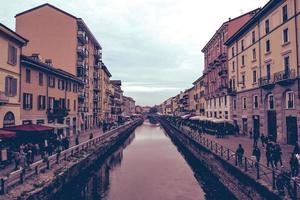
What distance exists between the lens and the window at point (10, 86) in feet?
82.8

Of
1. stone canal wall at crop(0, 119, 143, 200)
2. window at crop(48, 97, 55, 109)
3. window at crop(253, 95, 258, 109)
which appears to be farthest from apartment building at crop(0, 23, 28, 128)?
window at crop(253, 95, 258, 109)

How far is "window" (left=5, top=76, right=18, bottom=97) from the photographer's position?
2525 centimetres

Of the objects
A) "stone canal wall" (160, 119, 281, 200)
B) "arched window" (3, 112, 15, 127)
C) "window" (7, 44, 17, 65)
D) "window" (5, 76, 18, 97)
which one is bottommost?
"stone canal wall" (160, 119, 281, 200)

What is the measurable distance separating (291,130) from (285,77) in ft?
18.2

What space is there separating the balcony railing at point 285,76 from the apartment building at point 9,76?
87.6ft

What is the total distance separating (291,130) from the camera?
2895 cm

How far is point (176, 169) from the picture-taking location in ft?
100

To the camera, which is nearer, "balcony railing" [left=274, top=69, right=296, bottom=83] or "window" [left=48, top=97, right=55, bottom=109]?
"balcony railing" [left=274, top=69, right=296, bottom=83]

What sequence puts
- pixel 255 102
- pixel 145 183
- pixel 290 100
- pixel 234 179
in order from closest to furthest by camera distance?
pixel 234 179 < pixel 145 183 < pixel 290 100 < pixel 255 102

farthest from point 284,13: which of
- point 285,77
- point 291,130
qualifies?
point 291,130

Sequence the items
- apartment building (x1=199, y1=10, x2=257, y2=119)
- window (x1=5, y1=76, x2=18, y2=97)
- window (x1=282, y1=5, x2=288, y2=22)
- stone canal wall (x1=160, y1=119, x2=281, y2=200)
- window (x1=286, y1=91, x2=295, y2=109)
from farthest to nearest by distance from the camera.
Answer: apartment building (x1=199, y1=10, x2=257, y2=119) < window (x1=282, y1=5, x2=288, y2=22) < window (x1=286, y1=91, x2=295, y2=109) < window (x1=5, y1=76, x2=18, y2=97) < stone canal wall (x1=160, y1=119, x2=281, y2=200)

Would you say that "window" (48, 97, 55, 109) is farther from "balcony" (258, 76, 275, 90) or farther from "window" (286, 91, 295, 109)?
"window" (286, 91, 295, 109)

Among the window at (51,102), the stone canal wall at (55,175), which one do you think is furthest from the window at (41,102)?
the stone canal wall at (55,175)

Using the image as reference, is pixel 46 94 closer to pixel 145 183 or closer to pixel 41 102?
pixel 41 102
